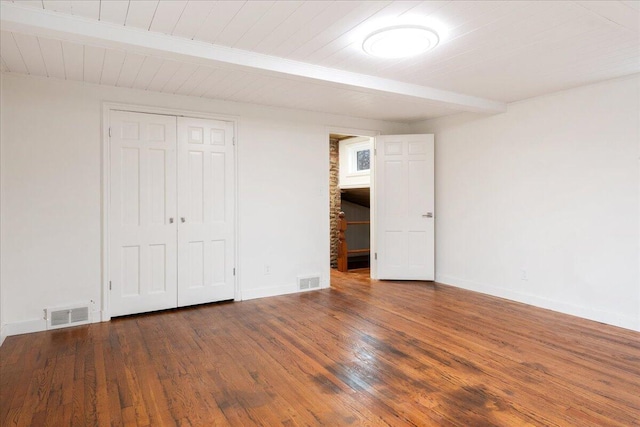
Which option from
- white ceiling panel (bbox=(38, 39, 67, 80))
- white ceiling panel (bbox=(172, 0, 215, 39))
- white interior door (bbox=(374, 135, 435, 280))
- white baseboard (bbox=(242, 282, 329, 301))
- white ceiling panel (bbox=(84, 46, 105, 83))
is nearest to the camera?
white ceiling panel (bbox=(172, 0, 215, 39))

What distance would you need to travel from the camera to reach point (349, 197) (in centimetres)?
768

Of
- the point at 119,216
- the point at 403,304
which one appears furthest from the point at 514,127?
the point at 119,216

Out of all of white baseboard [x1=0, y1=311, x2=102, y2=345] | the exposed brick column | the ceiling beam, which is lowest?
white baseboard [x1=0, y1=311, x2=102, y2=345]

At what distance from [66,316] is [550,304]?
16.2ft

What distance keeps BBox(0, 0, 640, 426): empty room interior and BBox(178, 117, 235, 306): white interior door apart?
2cm

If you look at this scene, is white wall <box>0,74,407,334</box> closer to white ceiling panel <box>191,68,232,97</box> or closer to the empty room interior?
the empty room interior

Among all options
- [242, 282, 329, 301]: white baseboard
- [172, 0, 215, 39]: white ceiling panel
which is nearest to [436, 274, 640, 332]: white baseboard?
[242, 282, 329, 301]: white baseboard

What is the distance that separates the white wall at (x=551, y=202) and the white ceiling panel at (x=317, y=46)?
405 millimetres

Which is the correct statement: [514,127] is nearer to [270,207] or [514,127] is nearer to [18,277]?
[270,207]

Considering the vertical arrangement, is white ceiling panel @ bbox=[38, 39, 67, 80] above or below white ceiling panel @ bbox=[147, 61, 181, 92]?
below

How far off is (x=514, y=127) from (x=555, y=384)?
304cm

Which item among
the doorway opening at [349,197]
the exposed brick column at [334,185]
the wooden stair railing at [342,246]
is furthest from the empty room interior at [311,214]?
the exposed brick column at [334,185]

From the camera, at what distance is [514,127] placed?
4.48 metres

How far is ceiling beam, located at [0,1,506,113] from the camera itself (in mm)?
2262
